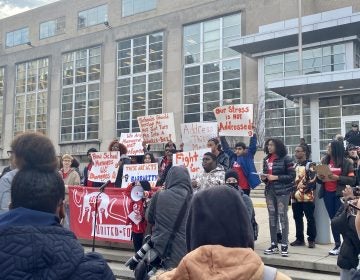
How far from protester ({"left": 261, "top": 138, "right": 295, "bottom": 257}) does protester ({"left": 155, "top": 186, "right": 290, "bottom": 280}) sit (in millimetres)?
5454

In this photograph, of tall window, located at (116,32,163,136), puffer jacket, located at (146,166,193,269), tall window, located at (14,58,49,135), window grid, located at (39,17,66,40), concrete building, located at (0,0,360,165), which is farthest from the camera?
window grid, located at (39,17,66,40)

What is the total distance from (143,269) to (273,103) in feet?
Answer: 78.7

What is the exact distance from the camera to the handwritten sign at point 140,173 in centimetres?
831

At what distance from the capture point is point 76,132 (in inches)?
1555

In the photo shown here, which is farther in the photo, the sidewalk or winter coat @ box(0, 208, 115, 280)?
the sidewalk

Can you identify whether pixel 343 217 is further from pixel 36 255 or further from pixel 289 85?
pixel 289 85

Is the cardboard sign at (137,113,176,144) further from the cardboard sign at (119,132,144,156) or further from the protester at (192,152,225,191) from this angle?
the protester at (192,152,225,191)

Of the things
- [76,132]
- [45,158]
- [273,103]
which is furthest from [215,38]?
[45,158]

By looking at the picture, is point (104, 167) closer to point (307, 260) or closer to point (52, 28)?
point (307, 260)

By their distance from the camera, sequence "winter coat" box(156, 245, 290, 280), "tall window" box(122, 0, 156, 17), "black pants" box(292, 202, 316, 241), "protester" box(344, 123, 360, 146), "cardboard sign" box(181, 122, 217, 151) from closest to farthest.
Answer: "winter coat" box(156, 245, 290, 280) < "black pants" box(292, 202, 316, 241) < "cardboard sign" box(181, 122, 217, 151) < "protester" box(344, 123, 360, 146) < "tall window" box(122, 0, 156, 17)

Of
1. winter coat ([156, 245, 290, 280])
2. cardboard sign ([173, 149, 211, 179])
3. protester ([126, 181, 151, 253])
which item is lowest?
protester ([126, 181, 151, 253])

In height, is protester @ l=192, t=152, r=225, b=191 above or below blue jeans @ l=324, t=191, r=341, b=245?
above

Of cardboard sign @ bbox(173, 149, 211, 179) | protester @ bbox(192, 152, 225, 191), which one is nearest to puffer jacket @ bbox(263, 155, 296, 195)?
protester @ bbox(192, 152, 225, 191)

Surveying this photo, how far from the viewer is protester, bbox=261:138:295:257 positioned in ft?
24.3
